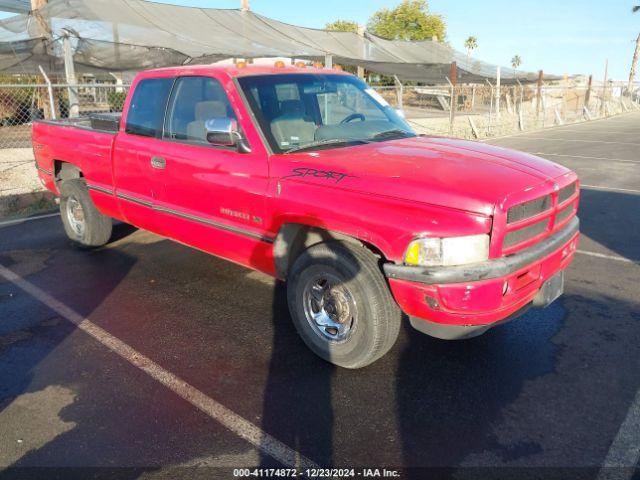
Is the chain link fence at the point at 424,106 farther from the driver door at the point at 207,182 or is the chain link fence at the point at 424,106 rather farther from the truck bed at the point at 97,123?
the driver door at the point at 207,182

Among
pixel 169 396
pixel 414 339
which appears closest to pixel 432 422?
pixel 414 339

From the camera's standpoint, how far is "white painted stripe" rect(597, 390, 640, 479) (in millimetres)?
2551

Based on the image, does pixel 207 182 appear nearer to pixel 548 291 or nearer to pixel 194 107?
pixel 194 107

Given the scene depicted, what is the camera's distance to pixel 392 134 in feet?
14.0

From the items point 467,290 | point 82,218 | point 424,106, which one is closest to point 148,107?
point 82,218

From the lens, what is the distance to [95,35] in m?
12.1

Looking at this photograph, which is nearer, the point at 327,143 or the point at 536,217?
the point at 536,217

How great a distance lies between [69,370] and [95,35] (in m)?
10.8

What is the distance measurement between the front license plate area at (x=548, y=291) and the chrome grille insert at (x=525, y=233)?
38 cm

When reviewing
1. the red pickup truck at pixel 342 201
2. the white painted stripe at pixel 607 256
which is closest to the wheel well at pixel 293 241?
the red pickup truck at pixel 342 201

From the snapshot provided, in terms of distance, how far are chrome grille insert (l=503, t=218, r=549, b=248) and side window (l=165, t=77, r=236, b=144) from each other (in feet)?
7.08

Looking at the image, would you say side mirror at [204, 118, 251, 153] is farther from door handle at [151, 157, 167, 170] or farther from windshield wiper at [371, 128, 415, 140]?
windshield wiper at [371, 128, 415, 140]

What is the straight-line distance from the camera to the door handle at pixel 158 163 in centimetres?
445

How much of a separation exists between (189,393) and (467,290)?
1798 mm
